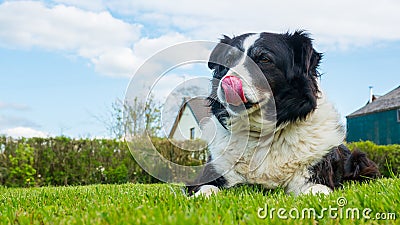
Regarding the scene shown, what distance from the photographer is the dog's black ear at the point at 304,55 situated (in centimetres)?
388

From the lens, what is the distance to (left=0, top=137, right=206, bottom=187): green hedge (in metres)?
9.45

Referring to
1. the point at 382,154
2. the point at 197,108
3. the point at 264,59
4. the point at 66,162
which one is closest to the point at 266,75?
the point at 264,59

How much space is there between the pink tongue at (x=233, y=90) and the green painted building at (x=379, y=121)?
98.6ft

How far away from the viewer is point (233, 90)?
3482 mm

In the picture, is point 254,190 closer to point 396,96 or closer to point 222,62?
point 222,62

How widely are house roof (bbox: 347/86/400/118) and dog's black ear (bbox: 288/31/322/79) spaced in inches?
1165

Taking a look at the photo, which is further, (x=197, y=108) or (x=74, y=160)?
(x=74, y=160)

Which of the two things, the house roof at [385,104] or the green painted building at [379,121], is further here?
the house roof at [385,104]

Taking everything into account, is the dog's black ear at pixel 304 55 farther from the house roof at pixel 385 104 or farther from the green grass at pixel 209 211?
the house roof at pixel 385 104

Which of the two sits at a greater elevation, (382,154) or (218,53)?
(218,53)

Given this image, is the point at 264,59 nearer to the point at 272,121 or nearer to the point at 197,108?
the point at 272,121

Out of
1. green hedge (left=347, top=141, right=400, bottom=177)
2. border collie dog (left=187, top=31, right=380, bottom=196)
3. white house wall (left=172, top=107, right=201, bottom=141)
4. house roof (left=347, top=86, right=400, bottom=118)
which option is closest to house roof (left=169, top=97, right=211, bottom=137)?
white house wall (left=172, top=107, right=201, bottom=141)
